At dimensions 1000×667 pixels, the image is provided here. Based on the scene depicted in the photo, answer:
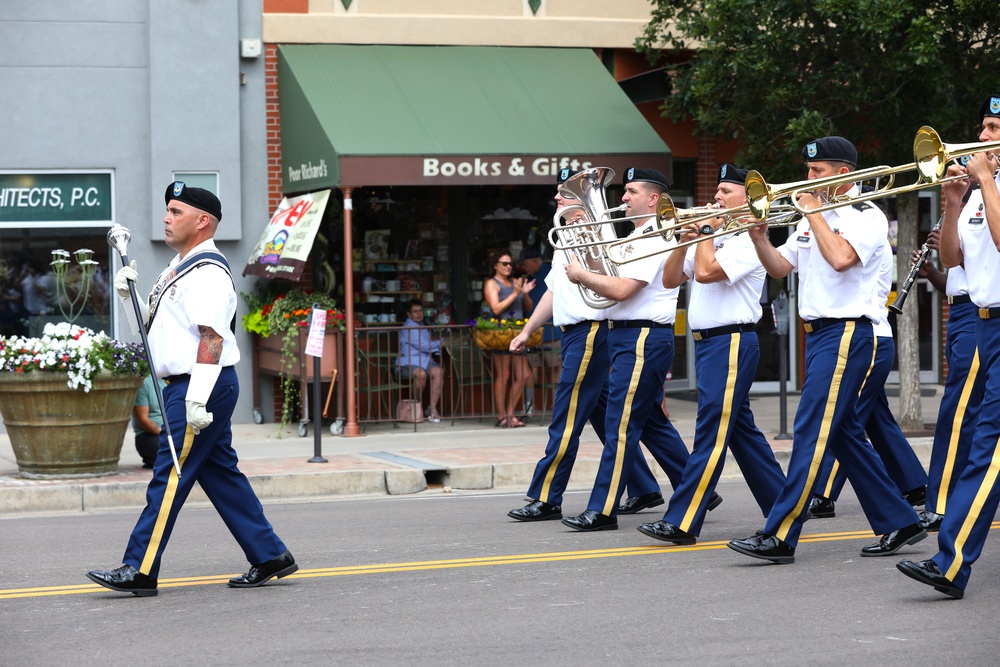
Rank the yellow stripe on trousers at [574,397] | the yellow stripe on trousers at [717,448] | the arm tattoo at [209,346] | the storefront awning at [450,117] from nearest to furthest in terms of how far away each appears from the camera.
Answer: the arm tattoo at [209,346] < the yellow stripe on trousers at [717,448] < the yellow stripe on trousers at [574,397] < the storefront awning at [450,117]

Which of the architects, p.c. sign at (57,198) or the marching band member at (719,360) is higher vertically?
the architects, p.c. sign at (57,198)

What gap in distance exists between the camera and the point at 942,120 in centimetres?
1278

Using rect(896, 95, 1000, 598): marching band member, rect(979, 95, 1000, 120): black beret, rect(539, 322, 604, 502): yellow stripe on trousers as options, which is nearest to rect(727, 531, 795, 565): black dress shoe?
rect(896, 95, 1000, 598): marching band member

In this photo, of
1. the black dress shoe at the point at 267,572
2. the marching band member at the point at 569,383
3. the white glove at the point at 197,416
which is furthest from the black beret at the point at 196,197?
the marching band member at the point at 569,383

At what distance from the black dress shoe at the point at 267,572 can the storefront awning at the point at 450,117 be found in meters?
7.08

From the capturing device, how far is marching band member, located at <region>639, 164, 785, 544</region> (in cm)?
770

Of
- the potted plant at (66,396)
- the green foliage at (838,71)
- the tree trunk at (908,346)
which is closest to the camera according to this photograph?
the potted plant at (66,396)

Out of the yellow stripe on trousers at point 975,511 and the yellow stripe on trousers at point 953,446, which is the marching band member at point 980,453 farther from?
the yellow stripe on trousers at point 953,446

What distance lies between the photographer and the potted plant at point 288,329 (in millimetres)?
13945

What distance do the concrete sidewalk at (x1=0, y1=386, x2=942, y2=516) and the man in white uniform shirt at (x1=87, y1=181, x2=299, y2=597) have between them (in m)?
3.92

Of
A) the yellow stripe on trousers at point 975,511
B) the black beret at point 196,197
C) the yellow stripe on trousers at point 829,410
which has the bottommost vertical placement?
the yellow stripe on trousers at point 975,511

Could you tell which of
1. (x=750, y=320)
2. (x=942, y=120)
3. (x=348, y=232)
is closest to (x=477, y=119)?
(x=348, y=232)

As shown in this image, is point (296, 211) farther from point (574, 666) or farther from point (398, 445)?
point (574, 666)

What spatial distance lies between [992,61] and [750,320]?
630 centimetres
